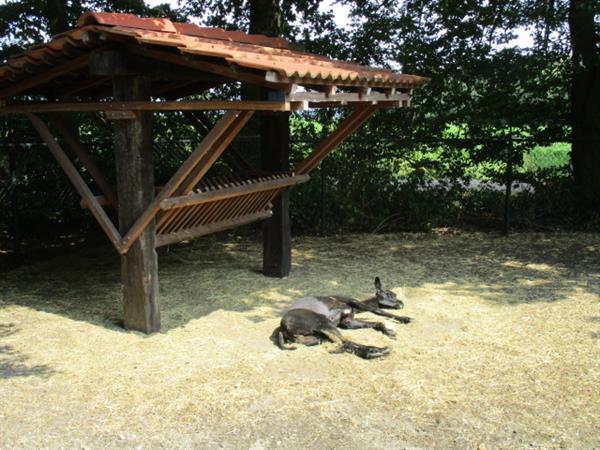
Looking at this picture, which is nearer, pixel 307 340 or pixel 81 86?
pixel 307 340

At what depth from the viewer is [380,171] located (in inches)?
417

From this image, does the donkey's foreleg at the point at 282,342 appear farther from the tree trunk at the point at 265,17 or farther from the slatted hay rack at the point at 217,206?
the tree trunk at the point at 265,17

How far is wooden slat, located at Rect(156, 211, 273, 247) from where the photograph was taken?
18.1 ft

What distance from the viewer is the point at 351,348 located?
4938 mm

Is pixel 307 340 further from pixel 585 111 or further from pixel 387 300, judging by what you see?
pixel 585 111

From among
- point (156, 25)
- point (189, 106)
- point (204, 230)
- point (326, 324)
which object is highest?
point (156, 25)

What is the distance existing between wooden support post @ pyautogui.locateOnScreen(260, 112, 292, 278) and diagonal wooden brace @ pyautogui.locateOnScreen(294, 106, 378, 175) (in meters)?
0.25

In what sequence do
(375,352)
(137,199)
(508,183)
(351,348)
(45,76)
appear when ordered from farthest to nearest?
(508,183)
(45,76)
(137,199)
(351,348)
(375,352)

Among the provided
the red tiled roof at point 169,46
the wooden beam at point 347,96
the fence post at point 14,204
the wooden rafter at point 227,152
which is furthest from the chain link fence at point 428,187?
the red tiled roof at point 169,46

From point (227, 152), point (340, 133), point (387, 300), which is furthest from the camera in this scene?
point (227, 152)

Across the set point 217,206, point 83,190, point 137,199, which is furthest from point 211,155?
point 83,190

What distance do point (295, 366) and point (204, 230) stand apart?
193 centimetres

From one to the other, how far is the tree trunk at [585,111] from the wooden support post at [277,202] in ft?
17.8

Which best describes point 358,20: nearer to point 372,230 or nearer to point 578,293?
point 372,230
